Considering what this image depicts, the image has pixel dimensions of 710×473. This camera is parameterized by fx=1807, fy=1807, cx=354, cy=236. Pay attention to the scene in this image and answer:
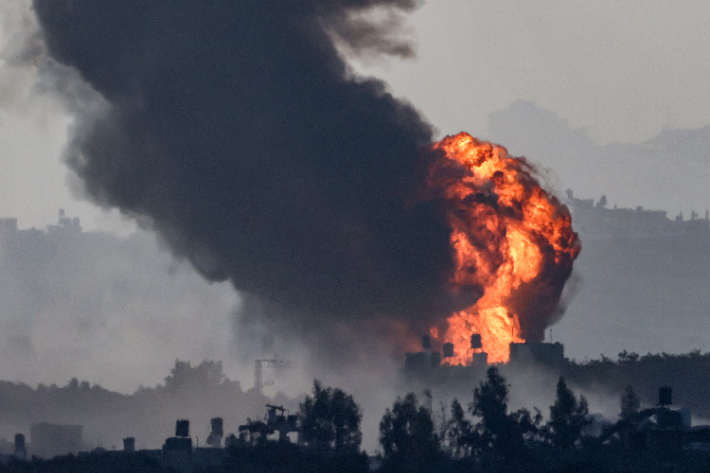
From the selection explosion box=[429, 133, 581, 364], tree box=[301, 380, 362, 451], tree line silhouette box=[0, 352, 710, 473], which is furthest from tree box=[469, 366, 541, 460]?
explosion box=[429, 133, 581, 364]

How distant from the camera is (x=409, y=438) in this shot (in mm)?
162250

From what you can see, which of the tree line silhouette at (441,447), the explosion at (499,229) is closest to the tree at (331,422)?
the tree line silhouette at (441,447)

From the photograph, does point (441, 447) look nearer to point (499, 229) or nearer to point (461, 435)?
point (461, 435)

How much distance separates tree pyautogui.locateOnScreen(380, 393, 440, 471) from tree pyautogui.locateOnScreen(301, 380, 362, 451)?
7094 mm

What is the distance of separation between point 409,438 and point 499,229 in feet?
121

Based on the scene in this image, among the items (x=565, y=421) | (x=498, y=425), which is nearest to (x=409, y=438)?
(x=498, y=425)

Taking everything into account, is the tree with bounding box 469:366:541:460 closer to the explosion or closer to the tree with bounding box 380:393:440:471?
the tree with bounding box 380:393:440:471

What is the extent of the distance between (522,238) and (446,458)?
41.7 metres

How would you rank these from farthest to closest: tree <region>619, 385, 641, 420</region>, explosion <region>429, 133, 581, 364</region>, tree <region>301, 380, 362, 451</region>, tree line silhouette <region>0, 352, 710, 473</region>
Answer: explosion <region>429, 133, 581, 364</region> → tree <region>619, 385, 641, 420</region> → tree <region>301, 380, 362, 451</region> → tree line silhouette <region>0, 352, 710, 473</region>

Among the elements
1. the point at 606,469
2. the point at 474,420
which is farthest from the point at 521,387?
the point at 606,469

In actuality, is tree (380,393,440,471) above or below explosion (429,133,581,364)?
below

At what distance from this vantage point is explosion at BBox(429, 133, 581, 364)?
19262cm

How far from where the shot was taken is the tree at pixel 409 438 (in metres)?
157

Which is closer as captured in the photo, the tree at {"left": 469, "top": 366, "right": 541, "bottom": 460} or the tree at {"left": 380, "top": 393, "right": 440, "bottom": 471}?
the tree at {"left": 380, "top": 393, "right": 440, "bottom": 471}
